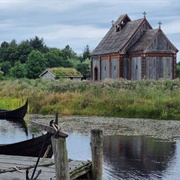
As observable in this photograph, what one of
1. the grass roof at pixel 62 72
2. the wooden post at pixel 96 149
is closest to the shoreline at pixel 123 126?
the wooden post at pixel 96 149

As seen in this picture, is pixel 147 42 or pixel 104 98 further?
pixel 147 42

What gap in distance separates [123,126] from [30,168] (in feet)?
42.7

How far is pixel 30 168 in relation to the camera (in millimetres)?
9438

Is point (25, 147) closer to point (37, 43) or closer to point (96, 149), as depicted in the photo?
point (96, 149)

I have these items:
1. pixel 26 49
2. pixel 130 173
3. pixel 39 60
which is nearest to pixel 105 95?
pixel 130 173

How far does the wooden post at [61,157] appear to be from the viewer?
7816 millimetres

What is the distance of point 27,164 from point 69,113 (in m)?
17.7

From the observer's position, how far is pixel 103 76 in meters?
42.1

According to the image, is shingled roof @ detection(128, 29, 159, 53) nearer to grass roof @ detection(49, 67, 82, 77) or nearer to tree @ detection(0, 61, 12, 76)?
grass roof @ detection(49, 67, 82, 77)

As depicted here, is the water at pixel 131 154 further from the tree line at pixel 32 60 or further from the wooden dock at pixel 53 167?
the tree line at pixel 32 60

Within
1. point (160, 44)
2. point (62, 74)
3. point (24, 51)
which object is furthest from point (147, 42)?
point (24, 51)

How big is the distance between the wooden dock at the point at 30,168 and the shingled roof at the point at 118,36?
28.8m

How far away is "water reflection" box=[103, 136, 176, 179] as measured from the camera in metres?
12.5

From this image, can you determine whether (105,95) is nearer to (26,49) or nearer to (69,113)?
(69,113)
